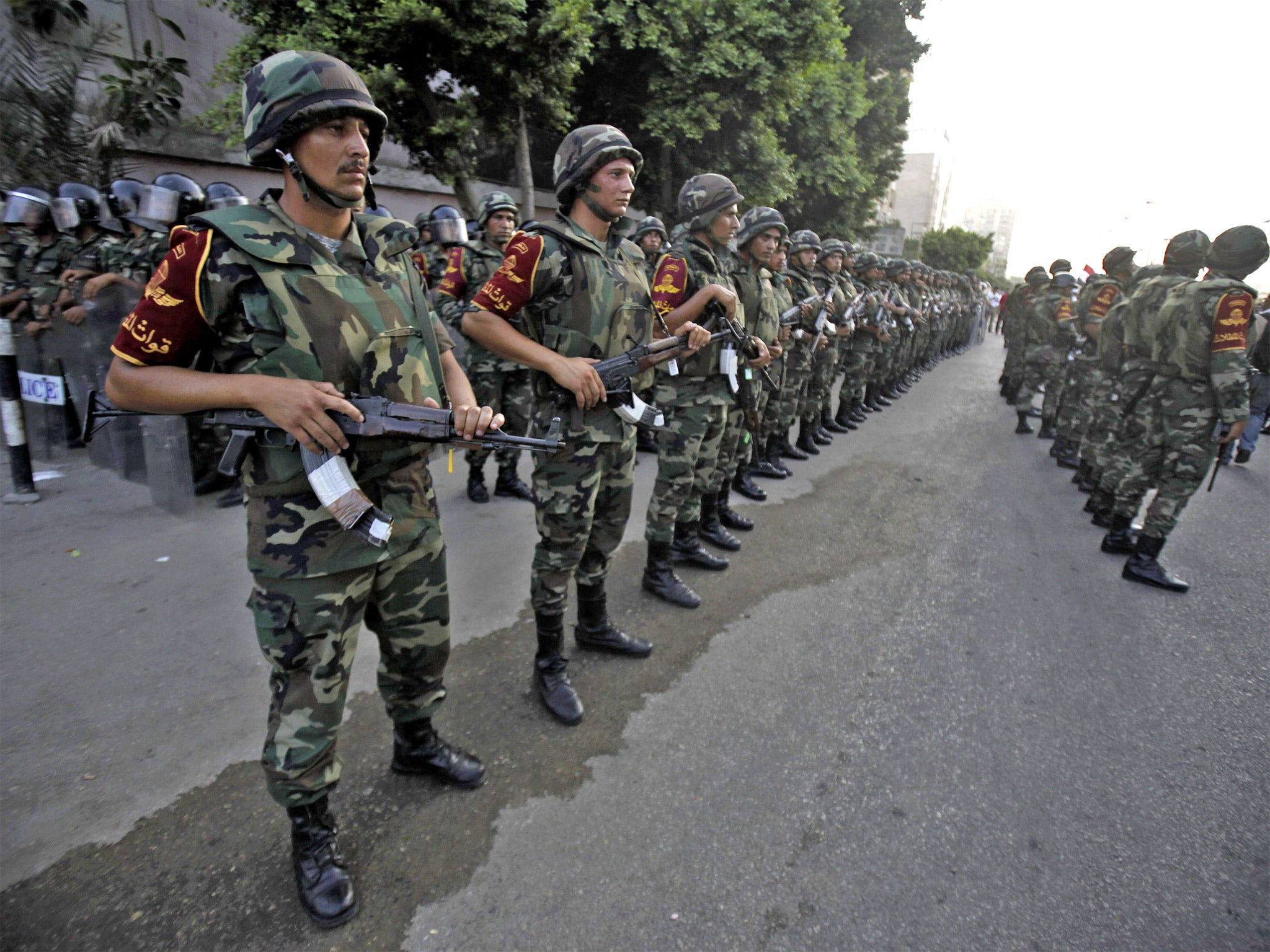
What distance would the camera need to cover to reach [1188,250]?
4.53 m

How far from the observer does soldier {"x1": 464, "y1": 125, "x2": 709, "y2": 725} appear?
2447 mm

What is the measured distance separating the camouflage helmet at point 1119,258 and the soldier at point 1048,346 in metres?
0.91

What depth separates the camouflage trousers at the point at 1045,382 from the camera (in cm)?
796

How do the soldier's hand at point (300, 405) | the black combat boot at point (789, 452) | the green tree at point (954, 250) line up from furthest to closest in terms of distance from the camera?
the green tree at point (954, 250)
the black combat boot at point (789, 452)
the soldier's hand at point (300, 405)

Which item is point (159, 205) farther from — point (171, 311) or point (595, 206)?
point (171, 311)

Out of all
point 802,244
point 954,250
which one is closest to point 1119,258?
→ point 802,244

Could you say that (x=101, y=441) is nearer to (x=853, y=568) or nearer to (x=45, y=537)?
(x=45, y=537)

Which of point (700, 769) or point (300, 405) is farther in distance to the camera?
point (700, 769)

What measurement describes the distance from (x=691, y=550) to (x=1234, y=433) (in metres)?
3.28

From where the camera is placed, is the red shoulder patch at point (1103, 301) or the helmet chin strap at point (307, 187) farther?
the red shoulder patch at point (1103, 301)

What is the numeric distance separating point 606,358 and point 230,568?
261 centimetres

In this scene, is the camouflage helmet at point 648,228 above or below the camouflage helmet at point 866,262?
above

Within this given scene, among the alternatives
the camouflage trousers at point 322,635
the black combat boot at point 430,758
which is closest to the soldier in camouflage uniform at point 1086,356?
the black combat boot at point 430,758

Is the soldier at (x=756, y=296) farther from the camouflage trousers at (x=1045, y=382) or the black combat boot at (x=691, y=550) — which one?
the camouflage trousers at (x=1045, y=382)
